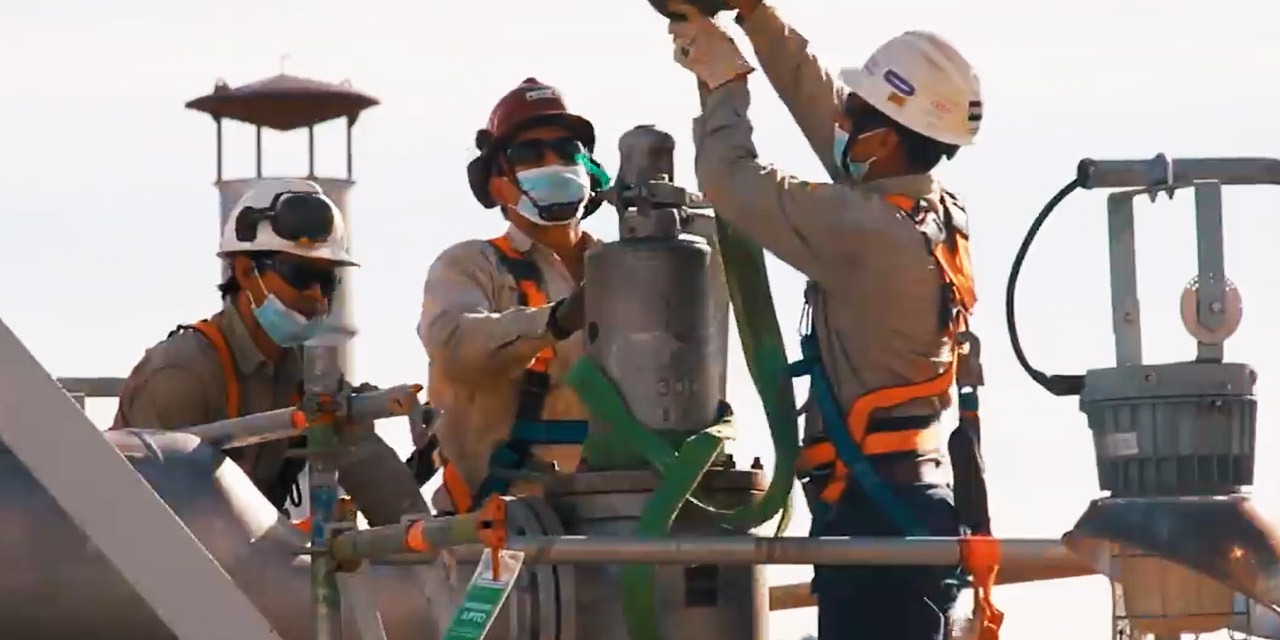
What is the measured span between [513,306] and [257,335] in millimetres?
1063

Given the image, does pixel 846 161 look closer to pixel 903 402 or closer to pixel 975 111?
pixel 975 111

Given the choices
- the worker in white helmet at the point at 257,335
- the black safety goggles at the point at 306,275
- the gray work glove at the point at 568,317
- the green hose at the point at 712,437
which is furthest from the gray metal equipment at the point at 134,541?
the worker in white helmet at the point at 257,335

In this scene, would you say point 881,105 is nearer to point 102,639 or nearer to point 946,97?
point 946,97

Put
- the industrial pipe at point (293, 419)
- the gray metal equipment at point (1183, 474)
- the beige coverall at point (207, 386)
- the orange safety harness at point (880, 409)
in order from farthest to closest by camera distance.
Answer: the beige coverall at point (207, 386) → the orange safety harness at point (880, 409) → the industrial pipe at point (293, 419) → the gray metal equipment at point (1183, 474)

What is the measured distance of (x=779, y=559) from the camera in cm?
682

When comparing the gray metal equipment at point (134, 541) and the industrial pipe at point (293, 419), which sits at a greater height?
the industrial pipe at point (293, 419)

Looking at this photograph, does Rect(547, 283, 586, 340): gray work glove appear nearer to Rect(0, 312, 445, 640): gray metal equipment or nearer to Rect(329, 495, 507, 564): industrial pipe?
Rect(0, 312, 445, 640): gray metal equipment


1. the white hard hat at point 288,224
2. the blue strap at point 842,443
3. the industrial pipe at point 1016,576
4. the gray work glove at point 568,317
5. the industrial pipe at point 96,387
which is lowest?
the industrial pipe at point 1016,576

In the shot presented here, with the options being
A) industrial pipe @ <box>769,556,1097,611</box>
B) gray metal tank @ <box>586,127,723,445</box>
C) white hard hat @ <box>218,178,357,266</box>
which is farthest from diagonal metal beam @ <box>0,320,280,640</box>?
white hard hat @ <box>218,178,357,266</box>

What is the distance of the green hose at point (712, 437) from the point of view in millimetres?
7539

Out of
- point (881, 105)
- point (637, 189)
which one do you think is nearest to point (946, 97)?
point (881, 105)

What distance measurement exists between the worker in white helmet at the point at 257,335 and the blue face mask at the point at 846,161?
1885 mm

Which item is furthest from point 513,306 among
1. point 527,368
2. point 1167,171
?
point 1167,171

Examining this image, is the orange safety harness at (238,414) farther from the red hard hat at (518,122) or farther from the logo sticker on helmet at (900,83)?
the logo sticker on helmet at (900,83)
